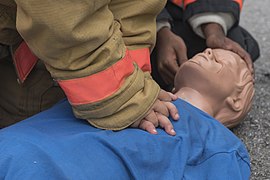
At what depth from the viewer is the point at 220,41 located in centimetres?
159

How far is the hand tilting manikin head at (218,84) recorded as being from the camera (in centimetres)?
140

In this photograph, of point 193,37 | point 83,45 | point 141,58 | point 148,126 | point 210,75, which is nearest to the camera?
point 83,45

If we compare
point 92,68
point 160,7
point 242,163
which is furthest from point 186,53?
point 92,68

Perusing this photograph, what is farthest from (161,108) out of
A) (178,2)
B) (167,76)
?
(178,2)

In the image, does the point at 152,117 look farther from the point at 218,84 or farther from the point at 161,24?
the point at 161,24

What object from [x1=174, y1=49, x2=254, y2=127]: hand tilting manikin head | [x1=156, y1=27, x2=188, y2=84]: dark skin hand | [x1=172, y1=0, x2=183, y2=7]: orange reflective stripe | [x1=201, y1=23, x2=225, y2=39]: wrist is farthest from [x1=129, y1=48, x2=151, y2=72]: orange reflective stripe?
[x1=172, y1=0, x2=183, y2=7]: orange reflective stripe

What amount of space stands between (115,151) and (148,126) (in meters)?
0.11

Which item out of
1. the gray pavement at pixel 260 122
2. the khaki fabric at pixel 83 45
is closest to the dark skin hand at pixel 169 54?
the gray pavement at pixel 260 122

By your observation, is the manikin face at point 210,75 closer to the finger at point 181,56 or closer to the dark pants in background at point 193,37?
the finger at point 181,56

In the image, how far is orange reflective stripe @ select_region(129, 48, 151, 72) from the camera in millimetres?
1193

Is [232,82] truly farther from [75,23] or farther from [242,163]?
[75,23]

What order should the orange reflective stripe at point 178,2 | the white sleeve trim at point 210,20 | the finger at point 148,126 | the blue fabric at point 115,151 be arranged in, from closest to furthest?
the blue fabric at point 115,151 < the finger at point 148,126 < the white sleeve trim at point 210,20 < the orange reflective stripe at point 178,2

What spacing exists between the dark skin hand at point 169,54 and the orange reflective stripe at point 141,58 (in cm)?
36

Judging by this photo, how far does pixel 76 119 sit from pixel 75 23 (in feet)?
0.74
